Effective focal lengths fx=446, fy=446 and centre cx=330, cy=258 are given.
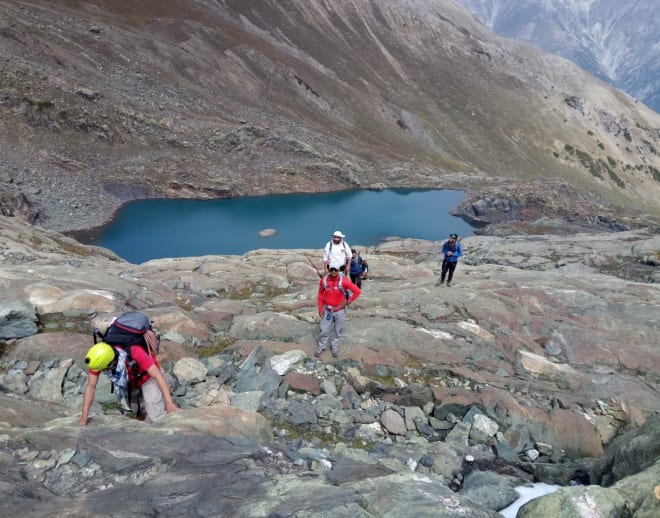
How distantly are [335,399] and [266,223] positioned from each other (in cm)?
4749

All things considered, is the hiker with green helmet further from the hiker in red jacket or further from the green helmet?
the hiker in red jacket

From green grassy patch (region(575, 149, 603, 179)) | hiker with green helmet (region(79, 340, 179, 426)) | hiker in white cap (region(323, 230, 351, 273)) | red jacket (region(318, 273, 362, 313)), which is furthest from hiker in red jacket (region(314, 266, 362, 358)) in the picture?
green grassy patch (region(575, 149, 603, 179))

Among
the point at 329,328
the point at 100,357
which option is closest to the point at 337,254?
the point at 329,328

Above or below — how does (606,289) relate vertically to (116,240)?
above

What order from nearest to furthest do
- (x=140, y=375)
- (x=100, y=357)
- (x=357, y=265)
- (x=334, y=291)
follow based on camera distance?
(x=100, y=357) < (x=140, y=375) < (x=334, y=291) < (x=357, y=265)

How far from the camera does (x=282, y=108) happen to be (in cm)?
9169

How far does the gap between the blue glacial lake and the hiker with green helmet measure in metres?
37.4

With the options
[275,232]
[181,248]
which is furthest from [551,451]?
[275,232]

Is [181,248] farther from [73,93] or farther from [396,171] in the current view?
[396,171]

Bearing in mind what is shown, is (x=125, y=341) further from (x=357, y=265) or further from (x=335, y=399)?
(x=357, y=265)

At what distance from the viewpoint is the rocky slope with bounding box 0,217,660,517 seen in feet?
16.8

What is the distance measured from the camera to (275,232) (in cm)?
5244

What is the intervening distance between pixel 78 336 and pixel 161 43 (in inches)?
3720

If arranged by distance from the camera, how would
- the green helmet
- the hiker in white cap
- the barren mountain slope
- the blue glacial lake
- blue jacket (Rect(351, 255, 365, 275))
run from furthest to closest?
the barren mountain slope < the blue glacial lake < blue jacket (Rect(351, 255, 365, 275)) < the hiker in white cap < the green helmet
